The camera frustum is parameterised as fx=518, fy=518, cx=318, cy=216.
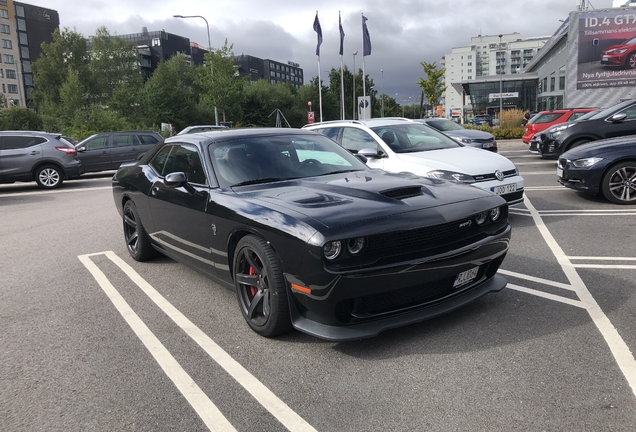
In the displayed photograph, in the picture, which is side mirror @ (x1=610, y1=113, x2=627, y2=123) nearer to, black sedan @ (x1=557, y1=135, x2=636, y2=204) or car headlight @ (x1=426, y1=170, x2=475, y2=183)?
black sedan @ (x1=557, y1=135, x2=636, y2=204)

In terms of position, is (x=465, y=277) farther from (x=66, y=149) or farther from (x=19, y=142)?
(x=19, y=142)

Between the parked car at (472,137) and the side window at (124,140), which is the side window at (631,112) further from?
the side window at (124,140)

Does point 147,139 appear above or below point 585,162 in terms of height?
above

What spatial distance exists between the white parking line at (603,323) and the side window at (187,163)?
3305 millimetres

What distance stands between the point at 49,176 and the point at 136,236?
434 inches

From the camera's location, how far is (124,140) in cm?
1873

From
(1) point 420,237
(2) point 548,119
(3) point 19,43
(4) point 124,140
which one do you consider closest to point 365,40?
(2) point 548,119

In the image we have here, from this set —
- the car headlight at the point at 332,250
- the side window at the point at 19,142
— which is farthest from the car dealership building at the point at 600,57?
the car headlight at the point at 332,250

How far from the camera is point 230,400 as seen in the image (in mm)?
2951

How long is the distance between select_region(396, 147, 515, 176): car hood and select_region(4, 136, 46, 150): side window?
12.3m

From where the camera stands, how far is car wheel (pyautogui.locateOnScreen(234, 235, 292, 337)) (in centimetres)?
348

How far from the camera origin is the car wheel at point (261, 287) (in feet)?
11.4

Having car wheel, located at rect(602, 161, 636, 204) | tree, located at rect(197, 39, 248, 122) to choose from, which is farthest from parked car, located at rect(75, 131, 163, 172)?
tree, located at rect(197, 39, 248, 122)

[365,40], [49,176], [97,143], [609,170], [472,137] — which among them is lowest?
[49,176]
